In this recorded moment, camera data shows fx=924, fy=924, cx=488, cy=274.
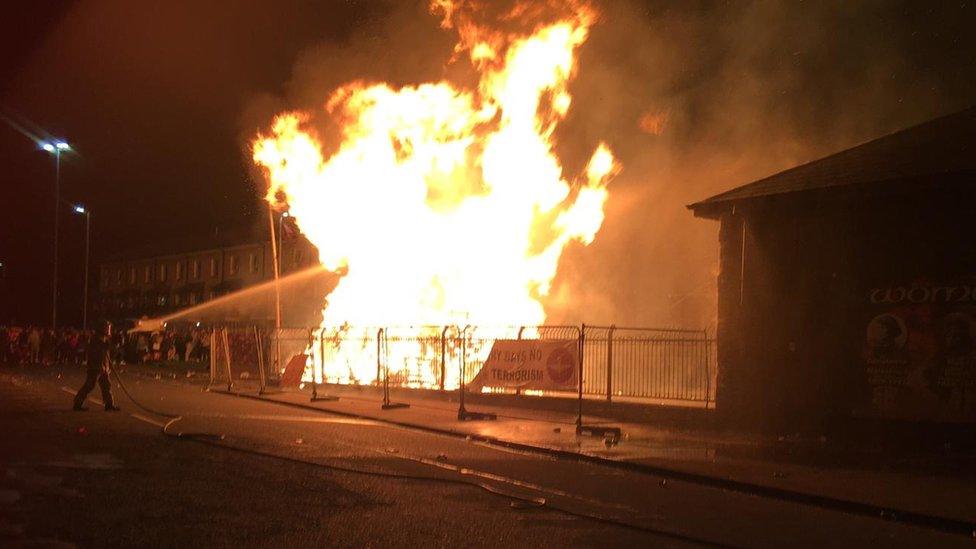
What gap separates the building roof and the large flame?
6.99 meters

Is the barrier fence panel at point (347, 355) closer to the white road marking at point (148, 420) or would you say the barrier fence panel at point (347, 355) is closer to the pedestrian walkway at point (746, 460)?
the pedestrian walkway at point (746, 460)

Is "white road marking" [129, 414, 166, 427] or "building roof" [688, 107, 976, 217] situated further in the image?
"white road marking" [129, 414, 166, 427]

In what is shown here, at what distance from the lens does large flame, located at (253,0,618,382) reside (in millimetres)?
22516

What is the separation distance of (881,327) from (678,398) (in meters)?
4.10

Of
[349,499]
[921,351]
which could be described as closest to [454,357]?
[921,351]

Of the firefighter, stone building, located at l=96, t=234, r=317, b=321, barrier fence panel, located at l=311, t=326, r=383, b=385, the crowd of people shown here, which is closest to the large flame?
barrier fence panel, located at l=311, t=326, r=383, b=385

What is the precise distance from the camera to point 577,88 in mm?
28641

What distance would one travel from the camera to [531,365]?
17.6m

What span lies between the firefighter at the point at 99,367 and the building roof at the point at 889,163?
11.4 metres

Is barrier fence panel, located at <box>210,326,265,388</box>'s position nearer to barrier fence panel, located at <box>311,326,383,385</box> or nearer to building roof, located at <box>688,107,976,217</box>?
barrier fence panel, located at <box>311,326,383,385</box>

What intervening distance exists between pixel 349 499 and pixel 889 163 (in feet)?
33.7

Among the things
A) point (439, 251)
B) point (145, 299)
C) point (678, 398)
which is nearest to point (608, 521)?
point (678, 398)

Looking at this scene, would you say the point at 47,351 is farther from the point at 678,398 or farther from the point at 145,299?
the point at 145,299

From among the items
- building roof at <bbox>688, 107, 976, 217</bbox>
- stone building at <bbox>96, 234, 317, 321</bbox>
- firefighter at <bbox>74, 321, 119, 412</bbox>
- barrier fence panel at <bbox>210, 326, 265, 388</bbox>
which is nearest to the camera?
building roof at <bbox>688, 107, 976, 217</bbox>
